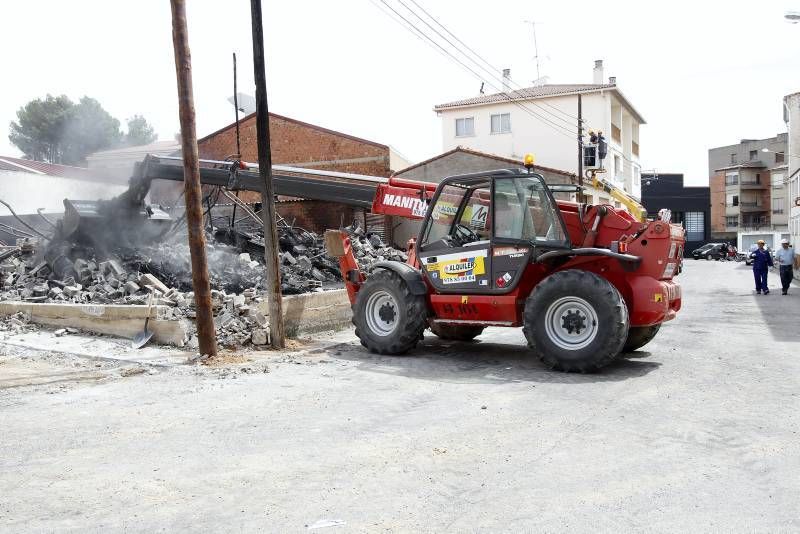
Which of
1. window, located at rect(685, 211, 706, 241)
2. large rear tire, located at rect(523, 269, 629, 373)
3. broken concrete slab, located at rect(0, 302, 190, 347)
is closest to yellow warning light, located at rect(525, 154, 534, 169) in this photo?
large rear tire, located at rect(523, 269, 629, 373)

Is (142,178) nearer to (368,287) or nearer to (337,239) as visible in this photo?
(337,239)

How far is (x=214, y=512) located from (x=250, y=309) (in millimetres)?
6981

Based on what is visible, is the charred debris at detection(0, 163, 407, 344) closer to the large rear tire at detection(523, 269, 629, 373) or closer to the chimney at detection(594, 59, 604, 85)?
the large rear tire at detection(523, 269, 629, 373)

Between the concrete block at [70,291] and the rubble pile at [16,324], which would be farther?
the concrete block at [70,291]

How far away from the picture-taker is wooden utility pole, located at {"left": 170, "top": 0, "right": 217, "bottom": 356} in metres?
9.04

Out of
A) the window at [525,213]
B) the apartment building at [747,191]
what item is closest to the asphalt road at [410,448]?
the window at [525,213]

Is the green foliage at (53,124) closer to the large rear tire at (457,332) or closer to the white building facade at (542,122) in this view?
the white building facade at (542,122)

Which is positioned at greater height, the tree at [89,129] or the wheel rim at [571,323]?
the tree at [89,129]

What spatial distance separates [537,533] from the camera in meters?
3.79

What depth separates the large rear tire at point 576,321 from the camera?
8.00m

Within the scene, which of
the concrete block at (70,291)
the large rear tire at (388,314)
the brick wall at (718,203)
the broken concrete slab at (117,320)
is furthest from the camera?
the brick wall at (718,203)

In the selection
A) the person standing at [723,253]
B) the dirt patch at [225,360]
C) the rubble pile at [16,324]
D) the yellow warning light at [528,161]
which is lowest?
the person standing at [723,253]

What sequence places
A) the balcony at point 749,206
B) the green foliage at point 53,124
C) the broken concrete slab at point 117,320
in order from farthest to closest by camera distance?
the balcony at point 749,206
the green foliage at point 53,124
the broken concrete slab at point 117,320

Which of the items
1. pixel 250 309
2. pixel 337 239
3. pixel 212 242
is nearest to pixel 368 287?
pixel 337 239
